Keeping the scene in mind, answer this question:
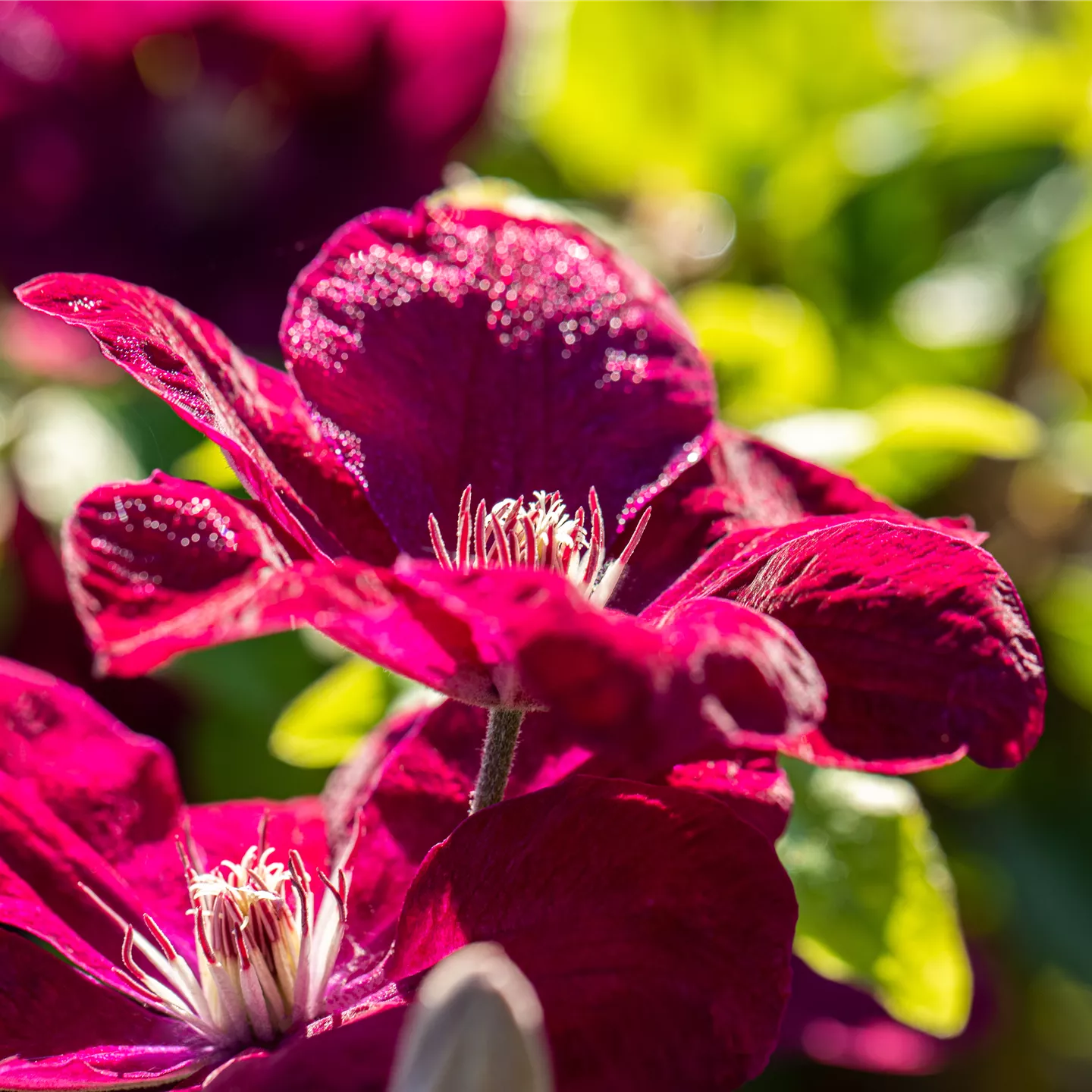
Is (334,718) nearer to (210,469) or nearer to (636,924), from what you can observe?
(210,469)

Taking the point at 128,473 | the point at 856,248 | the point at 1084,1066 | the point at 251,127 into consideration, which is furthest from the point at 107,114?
the point at 1084,1066

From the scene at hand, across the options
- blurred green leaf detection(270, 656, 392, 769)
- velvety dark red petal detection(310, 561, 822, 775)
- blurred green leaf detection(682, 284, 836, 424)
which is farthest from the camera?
blurred green leaf detection(682, 284, 836, 424)

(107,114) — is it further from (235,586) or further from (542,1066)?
(542,1066)

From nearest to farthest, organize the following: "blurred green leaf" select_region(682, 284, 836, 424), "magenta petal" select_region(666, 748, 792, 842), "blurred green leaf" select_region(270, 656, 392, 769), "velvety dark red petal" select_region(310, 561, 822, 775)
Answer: "velvety dark red petal" select_region(310, 561, 822, 775)
"magenta petal" select_region(666, 748, 792, 842)
"blurred green leaf" select_region(270, 656, 392, 769)
"blurred green leaf" select_region(682, 284, 836, 424)

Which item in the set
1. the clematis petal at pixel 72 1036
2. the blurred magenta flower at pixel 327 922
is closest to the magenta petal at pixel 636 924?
the blurred magenta flower at pixel 327 922

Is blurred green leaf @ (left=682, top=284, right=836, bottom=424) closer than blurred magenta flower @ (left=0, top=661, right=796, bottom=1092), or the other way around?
blurred magenta flower @ (left=0, top=661, right=796, bottom=1092)

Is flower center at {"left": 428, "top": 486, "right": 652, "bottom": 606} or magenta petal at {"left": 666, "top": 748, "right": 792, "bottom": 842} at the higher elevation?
flower center at {"left": 428, "top": 486, "right": 652, "bottom": 606}

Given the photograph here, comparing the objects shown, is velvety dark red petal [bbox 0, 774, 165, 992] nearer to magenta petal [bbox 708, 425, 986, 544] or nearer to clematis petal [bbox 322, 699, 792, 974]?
clematis petal [bbox 322, 699, 792, 974]

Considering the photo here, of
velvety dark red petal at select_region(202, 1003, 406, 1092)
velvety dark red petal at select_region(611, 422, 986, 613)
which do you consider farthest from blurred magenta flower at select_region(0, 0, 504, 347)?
velvety dark red petal at select_region(202, 1003, 406, 1092)
